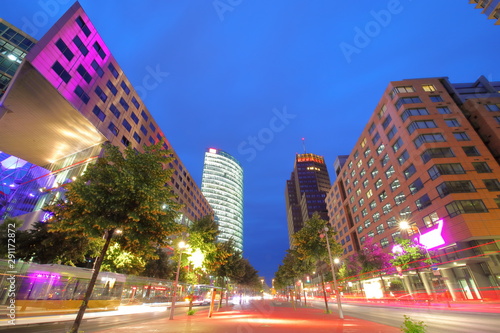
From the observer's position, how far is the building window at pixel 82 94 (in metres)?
36.0

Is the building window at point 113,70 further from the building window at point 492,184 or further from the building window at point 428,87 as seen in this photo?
the building window at point 492,184

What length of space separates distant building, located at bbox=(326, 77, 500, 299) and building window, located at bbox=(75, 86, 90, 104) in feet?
179

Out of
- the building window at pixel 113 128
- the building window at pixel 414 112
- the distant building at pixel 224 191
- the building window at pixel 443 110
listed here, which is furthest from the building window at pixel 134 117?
the distant building at pixel 224 191

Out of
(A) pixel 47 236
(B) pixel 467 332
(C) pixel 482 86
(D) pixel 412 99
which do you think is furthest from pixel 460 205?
(A) pixel 47 236

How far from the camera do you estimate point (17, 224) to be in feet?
94.7

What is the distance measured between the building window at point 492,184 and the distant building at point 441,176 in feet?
0.05

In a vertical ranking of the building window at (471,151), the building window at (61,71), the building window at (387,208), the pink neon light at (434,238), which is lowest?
the pink neon light at (434,238)

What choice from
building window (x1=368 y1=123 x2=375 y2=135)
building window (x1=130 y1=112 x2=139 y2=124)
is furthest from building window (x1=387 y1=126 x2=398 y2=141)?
building window (x1=130 y1=112 x2=139 y2=124)

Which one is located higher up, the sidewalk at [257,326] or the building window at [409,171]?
the building window at [409,171]

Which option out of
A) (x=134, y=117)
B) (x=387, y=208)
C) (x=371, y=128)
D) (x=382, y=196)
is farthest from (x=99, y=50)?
(x=387, y=208)

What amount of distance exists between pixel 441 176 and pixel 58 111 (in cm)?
6338

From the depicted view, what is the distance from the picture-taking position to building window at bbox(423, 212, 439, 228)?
4034 centimetres

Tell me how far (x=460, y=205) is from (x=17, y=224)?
63.3 metres

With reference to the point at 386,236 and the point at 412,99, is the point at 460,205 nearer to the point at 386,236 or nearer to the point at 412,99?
the point at 386,236
